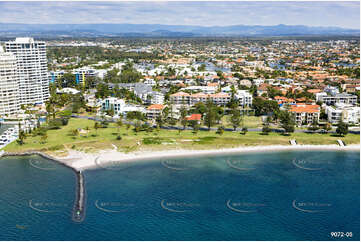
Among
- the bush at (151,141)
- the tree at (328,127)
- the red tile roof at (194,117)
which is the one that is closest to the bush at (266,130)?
the tree at (328,127)

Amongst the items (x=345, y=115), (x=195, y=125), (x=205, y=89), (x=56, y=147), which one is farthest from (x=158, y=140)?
(x=205, y=89)

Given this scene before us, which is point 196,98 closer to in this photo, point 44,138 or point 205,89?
point 205,89

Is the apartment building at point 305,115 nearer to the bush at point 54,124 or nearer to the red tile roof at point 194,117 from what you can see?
the red tile roof at point 194,117

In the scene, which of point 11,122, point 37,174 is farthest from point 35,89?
point 37,174

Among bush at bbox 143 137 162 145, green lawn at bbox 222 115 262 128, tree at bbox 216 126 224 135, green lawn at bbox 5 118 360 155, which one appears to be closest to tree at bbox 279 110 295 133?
green lawn at bbox 5 118 360 155

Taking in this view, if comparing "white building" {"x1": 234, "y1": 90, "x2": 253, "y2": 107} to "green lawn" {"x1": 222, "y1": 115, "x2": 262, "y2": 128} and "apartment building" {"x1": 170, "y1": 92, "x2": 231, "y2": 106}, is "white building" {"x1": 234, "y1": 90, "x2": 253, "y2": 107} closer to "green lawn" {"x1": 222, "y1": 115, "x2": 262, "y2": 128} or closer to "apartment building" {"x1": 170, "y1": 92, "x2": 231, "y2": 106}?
"apartment building" {"x1": 170, "y1": 92, "x2": 231, "y2": 106}

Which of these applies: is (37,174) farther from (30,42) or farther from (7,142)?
(30,42)
